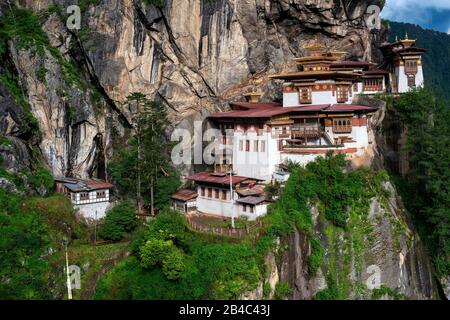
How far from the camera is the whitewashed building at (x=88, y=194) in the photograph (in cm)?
4081

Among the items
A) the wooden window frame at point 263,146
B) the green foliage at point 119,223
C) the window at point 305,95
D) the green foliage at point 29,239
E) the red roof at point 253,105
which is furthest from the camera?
the red roof at point 253,105

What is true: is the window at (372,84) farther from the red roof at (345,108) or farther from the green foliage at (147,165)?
the green foliage at (147,165)

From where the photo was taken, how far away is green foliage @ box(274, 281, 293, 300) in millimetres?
33719

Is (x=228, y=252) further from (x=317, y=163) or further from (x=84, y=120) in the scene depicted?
(x=84, y=120)

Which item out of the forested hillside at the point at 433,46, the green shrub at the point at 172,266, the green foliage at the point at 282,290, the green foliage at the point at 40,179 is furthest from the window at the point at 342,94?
the forested hillside at the point at 433,46

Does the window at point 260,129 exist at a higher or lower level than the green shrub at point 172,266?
higher

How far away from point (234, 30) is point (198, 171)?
14700 mm

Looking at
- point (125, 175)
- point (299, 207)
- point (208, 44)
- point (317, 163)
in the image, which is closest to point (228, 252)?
point (299, 207)

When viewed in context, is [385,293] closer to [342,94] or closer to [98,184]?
[342,94]

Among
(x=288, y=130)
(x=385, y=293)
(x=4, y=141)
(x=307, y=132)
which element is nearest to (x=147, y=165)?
(x=4, y=141)

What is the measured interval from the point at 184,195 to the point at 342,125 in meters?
14.9

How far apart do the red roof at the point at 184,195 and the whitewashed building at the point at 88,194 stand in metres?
5.47

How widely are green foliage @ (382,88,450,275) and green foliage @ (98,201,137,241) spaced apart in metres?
23.8

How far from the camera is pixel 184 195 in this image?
142 ft
